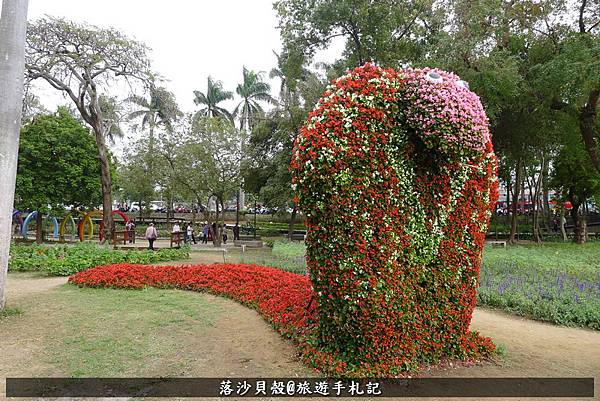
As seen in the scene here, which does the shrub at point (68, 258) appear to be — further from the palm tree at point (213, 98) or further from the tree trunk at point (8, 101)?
the palm tree at point (213, 98)

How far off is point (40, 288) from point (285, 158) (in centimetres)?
1375

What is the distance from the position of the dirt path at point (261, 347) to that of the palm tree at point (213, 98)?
3312 centimetres

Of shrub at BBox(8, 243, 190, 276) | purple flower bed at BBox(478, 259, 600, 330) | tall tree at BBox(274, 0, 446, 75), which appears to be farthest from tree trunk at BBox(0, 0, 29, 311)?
tall tree at BBox(274, 0, 446, 75)

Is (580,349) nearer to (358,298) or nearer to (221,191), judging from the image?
(358,298)

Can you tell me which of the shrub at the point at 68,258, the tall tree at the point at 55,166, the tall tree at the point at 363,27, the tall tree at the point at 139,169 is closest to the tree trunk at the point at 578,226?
the tall tree at the point at 363,27

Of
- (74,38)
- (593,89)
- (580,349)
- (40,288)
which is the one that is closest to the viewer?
(580,349)

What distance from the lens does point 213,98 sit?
3909 centimetres

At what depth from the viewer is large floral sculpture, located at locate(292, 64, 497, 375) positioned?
13.1 ft

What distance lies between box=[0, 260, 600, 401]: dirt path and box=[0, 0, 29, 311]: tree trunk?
1.25 meters

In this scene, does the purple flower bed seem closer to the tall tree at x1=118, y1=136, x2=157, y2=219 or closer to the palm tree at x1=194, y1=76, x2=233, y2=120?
the tall tree at x1=118, y1=136, x2=157, y2=219

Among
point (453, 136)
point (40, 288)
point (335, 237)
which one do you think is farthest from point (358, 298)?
point (40, 288)

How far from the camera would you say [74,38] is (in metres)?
17.2

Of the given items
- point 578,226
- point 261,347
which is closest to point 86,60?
point 261,347

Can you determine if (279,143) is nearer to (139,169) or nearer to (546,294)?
(139,169)
